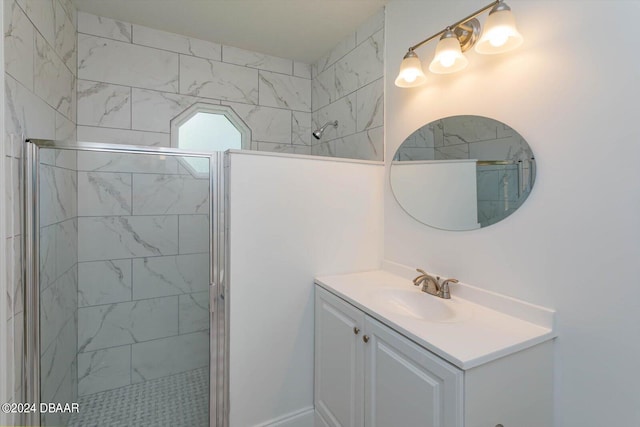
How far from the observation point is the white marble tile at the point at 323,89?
7.89 ft

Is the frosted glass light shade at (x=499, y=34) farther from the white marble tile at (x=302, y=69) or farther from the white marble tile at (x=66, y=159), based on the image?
the white marble tile at (x=66, y=159)

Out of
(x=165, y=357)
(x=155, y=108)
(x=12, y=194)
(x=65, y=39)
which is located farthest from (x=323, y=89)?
(x=165, y=357)

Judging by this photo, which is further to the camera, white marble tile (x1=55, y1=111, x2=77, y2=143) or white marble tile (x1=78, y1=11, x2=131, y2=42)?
white marble tile (x1=78, y1=11, x2=131, y2=42)

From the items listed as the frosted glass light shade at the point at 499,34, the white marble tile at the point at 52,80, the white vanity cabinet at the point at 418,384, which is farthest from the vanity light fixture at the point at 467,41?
the white marble tile at the point at 52,80

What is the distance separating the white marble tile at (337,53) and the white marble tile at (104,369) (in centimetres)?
263

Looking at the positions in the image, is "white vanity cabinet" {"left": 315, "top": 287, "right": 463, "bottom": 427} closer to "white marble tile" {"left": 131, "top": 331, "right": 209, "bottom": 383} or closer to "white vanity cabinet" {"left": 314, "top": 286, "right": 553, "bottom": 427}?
"white vanity cabinet" {"left": 314, "top": 286, "right": 553, "bottom": 427}

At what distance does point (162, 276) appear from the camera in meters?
2.08

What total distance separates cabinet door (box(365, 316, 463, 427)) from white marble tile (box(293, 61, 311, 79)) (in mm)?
2265

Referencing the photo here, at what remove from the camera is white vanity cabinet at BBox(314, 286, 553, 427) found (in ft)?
2.98

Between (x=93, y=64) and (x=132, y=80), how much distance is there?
231mm

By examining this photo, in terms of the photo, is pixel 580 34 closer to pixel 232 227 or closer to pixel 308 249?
pixel 308 249

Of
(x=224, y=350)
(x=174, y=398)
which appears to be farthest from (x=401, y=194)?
(x=174, y=398)

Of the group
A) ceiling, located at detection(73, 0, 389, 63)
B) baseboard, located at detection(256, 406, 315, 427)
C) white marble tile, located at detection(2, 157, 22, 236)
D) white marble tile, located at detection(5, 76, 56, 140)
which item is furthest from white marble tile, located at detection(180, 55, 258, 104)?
baseboard, located at detection(256, 406, 315, 427)

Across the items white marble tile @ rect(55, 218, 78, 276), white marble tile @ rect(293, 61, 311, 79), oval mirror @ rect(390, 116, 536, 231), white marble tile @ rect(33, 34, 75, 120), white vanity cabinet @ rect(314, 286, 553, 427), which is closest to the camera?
white vanity cabinet @ rect(314, 286, 553, 427)
